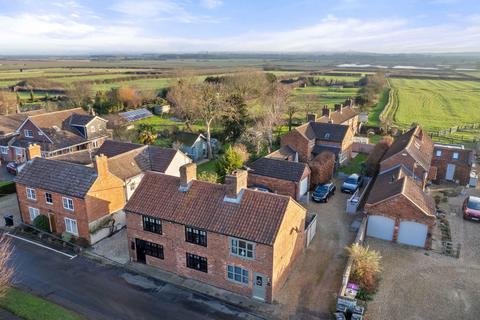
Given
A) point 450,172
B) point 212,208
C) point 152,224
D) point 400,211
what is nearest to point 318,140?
point 450,172

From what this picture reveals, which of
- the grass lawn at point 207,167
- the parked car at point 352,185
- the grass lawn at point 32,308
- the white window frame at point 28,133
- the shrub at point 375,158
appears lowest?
the grass lawn at point 207,167

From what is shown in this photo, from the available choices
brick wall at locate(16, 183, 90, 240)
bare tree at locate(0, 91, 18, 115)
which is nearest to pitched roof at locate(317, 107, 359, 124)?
brick wall at locate(16, 183, 90, 240)

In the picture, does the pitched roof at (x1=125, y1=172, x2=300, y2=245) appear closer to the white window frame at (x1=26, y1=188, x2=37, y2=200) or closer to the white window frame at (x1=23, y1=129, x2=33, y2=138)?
the white window frame at (x1=26, y1=188, x2=37, y2=200)

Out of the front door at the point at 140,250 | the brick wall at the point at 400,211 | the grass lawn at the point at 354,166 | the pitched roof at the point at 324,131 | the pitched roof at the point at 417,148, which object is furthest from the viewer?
the pitched roof at the point at 324,131

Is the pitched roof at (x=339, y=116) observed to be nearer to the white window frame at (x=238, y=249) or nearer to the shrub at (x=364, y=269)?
the shrub at (x=364, y=269)

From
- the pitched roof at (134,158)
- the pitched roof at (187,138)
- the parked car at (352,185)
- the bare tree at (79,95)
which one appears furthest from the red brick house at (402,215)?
the bare tree at (79,95)

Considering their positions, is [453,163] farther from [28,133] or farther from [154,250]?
[28,133]
